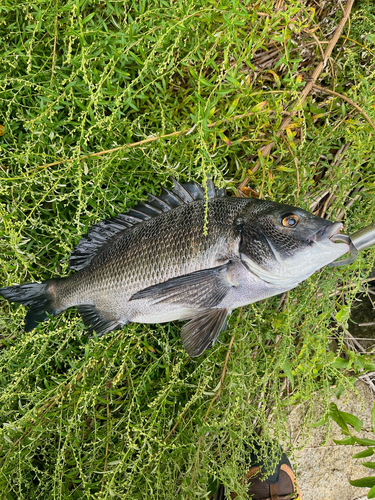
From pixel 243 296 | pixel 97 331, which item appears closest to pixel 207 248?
pixel 243 296

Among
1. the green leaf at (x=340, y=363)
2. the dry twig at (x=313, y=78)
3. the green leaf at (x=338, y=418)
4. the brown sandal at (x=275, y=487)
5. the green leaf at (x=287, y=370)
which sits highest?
the dry twig at (x=313, y=78)

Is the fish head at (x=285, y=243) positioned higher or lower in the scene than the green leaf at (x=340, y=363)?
higher

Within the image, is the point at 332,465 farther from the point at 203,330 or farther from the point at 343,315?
the point at 203,330

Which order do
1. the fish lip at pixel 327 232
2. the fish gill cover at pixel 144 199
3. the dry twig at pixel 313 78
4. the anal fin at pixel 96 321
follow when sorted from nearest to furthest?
1. the fish lip at pixel 327 232
2. the fish gill cover at pixel 144 199
3. the anal fin at pixel 96 321
4. the dry twig at pixel 313 78

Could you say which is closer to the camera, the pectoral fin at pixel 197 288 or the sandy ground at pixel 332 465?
the pectoral fin at pixel 197 288

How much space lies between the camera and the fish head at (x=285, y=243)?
1.47m

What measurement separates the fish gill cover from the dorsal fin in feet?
0.24

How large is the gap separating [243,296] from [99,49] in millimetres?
1320

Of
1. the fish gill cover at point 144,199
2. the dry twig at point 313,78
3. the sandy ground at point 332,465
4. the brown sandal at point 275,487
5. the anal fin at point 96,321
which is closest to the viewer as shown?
the fish gill cover at point 144,199

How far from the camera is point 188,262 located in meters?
1.58

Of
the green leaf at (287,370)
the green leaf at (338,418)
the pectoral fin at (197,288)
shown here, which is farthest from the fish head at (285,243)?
the green leaf at (338,418)

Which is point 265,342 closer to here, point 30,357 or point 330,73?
point 30,357

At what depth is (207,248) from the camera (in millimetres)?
1569

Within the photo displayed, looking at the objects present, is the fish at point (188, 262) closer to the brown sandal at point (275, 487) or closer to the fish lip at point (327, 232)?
the fish lip at point (327, 232)
